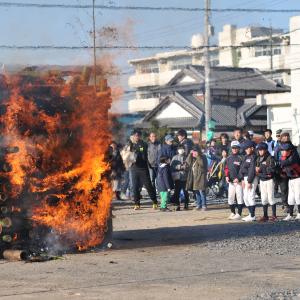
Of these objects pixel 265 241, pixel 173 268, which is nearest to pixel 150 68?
pixel 265 241

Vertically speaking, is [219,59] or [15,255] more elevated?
[219,59]

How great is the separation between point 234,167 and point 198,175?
1821 millimetres

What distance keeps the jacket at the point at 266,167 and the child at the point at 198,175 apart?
2.46 meters

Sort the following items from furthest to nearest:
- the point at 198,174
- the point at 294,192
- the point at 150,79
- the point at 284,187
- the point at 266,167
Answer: the point at 150,79 → the point at 198,174 → the point at 284,187 → the point at 294,192 → the point at 266,167

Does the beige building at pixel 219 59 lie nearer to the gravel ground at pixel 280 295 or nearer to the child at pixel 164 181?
the child at pixel 164 181

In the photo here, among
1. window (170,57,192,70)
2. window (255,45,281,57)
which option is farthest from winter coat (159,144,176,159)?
window (170,57,192,70)

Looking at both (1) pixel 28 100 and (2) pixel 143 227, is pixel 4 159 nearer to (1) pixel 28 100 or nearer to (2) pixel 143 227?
(1) pixel 28 100

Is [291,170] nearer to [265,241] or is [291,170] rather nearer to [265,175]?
[265,175]

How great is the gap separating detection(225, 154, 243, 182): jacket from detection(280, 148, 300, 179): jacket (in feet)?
2.96

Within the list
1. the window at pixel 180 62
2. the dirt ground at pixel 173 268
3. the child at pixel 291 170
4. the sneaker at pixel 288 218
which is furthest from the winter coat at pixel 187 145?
the window at pixel 180 62

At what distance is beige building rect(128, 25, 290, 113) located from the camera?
201 feet

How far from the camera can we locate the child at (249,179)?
15.0 meters

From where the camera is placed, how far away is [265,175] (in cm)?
1498

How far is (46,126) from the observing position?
34.3 ft
